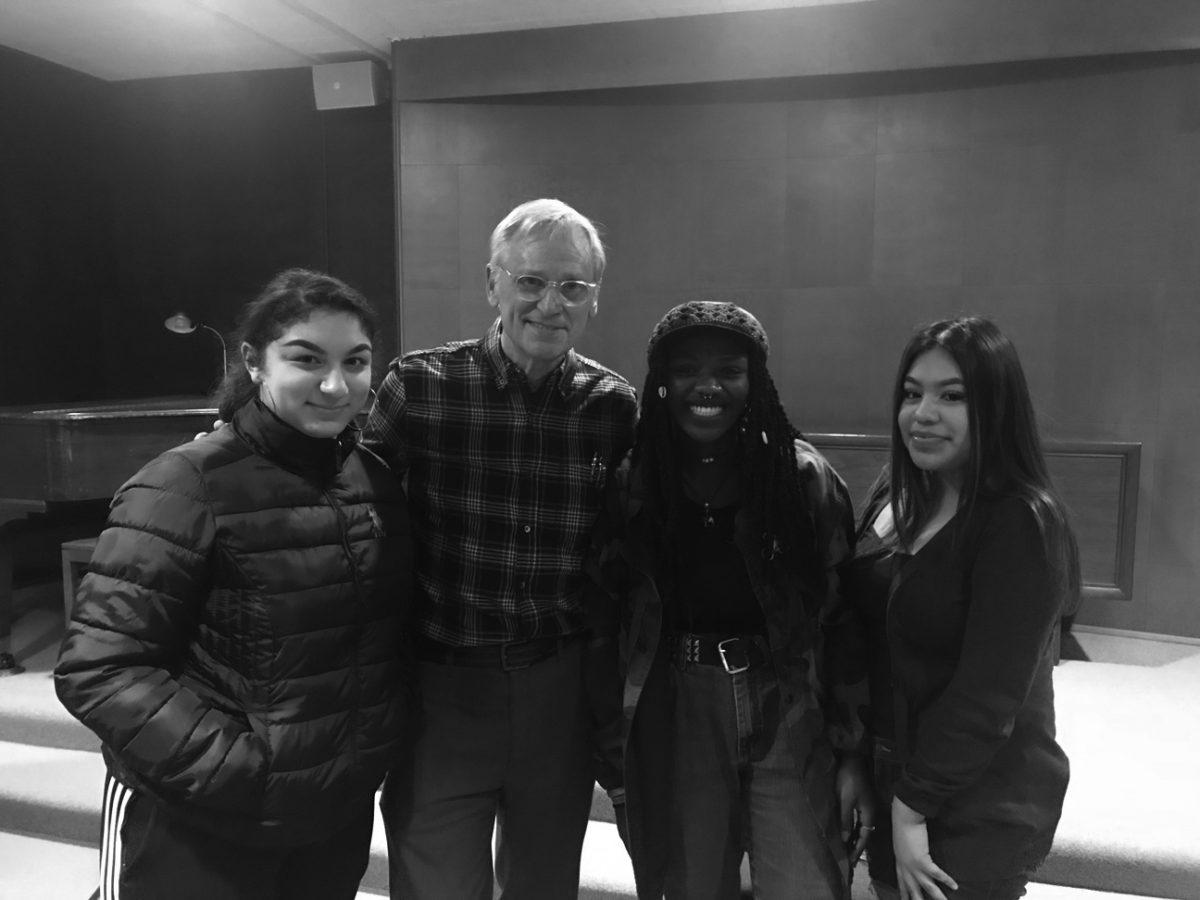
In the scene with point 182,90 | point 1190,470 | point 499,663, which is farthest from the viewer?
point 182,90

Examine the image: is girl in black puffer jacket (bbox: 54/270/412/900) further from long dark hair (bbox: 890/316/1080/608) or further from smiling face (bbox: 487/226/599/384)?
long dark hair (bbox: 890/316/1080/608)

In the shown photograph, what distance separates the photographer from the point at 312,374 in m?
1.33

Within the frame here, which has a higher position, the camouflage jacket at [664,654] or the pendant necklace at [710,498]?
the pendant necklace at [710,498]

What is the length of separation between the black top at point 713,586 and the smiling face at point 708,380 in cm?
18

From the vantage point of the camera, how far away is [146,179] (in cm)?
536

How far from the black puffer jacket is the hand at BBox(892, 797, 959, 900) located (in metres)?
0.86

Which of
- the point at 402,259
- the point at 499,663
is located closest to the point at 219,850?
the point at 499,663

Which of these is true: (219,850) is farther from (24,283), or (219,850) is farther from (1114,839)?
(24,283)

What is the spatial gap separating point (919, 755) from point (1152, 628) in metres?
3.56

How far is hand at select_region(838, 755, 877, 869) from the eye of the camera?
5.04ft

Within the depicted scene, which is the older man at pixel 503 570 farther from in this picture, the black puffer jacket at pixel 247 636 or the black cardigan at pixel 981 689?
the black cardigan at pixel 981 689

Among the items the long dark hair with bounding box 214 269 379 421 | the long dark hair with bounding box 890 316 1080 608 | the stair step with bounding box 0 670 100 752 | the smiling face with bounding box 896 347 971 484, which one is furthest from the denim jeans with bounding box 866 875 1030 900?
the stair step with bounding box 0 670 100 752

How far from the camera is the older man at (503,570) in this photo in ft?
5.14

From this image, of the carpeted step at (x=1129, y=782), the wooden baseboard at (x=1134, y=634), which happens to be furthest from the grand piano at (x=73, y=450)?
the wooden baseboard at (x=1134, y=634)
